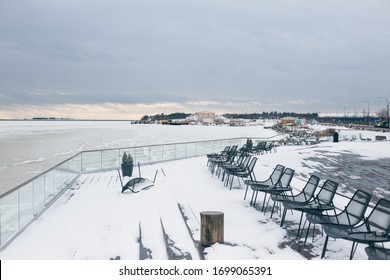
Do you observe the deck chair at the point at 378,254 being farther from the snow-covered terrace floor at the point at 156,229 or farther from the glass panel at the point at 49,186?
the glass panel at the point at 49,186

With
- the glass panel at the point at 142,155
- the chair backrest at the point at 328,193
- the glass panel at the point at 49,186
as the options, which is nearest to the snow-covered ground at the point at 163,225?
the glass panel at the point at 49,186

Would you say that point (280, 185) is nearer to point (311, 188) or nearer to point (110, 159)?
point (311, 188)

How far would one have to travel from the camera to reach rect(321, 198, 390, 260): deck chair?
13.9ft

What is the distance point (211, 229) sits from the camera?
5129mm

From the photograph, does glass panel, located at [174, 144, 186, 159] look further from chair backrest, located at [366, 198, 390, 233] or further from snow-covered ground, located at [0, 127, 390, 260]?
chair backrest, located at [366, 198, 390, 233]

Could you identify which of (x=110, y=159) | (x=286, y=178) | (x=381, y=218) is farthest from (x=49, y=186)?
(x=381, y=218)

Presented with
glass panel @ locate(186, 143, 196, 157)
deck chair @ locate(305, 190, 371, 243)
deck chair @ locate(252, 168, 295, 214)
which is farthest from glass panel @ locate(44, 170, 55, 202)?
glass panel @ locate(186, 143, 196, 157)

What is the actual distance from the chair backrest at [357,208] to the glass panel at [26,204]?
502cm

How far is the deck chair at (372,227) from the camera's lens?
4.25 metres

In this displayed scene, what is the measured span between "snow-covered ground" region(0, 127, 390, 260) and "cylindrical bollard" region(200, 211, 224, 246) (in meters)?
0.11

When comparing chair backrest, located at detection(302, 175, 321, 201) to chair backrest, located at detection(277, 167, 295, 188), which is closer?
chair backrest, located at detection(302, 175, 321, 201)

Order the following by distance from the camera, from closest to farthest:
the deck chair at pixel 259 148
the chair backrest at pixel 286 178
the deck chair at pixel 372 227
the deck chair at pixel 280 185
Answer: the deck chair at pixel 372 227, the deck chair at pixel 280 185, the chair backrest at pixel 286 178, the deck chair at pixel 259 148

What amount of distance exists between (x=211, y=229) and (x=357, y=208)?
6.31 ft
